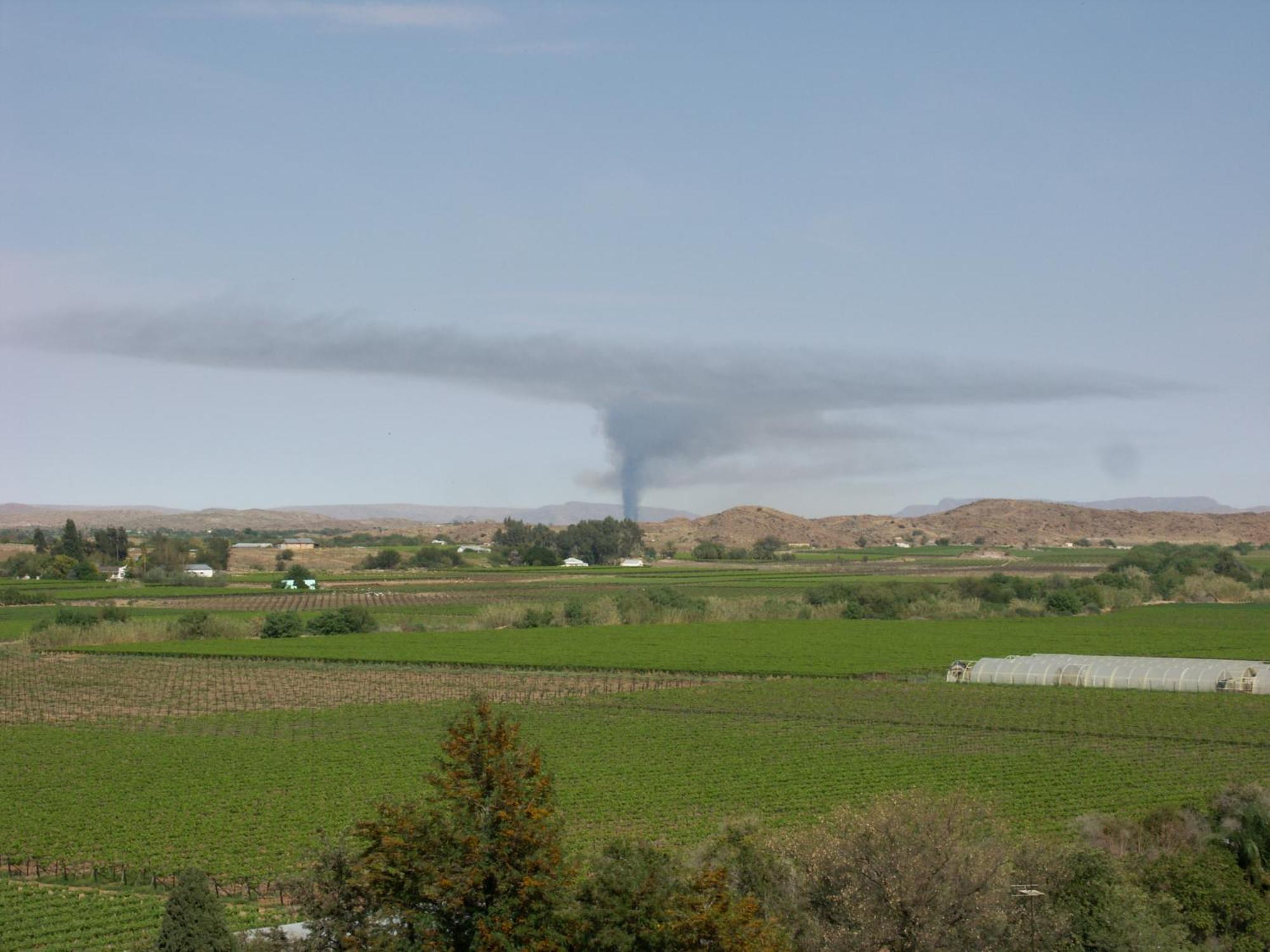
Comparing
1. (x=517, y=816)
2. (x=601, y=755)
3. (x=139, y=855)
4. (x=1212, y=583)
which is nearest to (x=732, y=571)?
(x=1212, y=583)

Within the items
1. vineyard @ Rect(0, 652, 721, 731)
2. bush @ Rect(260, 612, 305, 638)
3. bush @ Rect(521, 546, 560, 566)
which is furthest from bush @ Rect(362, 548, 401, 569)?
vineyard @ Rect(0, 652, 721, 731)

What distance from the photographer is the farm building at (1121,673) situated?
60.1 meters

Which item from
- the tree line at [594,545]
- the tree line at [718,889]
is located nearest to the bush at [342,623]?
the tree line at [718,889]

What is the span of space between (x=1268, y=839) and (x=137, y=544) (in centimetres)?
19396

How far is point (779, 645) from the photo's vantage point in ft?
262

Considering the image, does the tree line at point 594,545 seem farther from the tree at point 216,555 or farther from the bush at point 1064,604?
the bush at point 1064,604

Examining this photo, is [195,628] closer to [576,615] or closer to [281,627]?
[281,627]

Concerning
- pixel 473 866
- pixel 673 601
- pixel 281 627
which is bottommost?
pixel 281 627

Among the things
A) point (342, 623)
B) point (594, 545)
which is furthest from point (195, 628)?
point (594, 545)

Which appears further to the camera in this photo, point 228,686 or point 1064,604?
point 1064,604

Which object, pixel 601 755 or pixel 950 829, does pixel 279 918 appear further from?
pixel 601 755

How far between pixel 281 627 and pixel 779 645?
3361 centimetres

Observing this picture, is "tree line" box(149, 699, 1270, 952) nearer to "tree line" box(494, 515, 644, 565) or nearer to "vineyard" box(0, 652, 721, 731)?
"vineyard" box(0, 652, 721, 731)

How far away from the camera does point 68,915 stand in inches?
962
